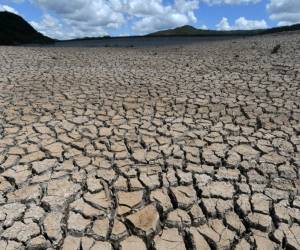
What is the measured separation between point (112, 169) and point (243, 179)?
119 centimetres

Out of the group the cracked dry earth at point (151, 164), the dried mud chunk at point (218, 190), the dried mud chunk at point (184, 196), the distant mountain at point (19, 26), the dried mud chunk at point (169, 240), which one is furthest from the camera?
the distant mountain at point (19, 26)

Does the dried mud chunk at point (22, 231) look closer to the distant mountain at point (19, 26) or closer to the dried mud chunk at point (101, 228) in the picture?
the dried mud chunk at point (101, 228)

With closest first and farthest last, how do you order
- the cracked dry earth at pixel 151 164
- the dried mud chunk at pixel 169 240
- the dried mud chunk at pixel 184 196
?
the dried mud chunk at pixel 169 240 → the cracked dry earth at pixel 151 164 → the dried mud chunk at pixel 184 196

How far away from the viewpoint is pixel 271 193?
9.04 feet

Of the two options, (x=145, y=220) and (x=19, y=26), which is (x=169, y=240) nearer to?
(x=145, y=220)

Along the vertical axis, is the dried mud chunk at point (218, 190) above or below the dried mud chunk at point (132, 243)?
above

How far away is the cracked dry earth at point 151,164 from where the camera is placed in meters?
2.35

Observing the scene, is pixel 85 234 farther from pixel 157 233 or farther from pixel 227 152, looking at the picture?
pixel 227 152

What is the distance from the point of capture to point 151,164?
Answer: 321 centimetres

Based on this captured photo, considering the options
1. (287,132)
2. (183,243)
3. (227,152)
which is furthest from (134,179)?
(287,132)

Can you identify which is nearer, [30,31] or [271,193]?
[271,193]

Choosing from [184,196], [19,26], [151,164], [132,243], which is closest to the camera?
[132,243]

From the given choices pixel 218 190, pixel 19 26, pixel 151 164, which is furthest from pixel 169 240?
pixel 19 26

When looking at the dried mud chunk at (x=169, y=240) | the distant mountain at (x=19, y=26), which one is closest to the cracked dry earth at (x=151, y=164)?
the dried mud chunk at (x=169, y=240)
